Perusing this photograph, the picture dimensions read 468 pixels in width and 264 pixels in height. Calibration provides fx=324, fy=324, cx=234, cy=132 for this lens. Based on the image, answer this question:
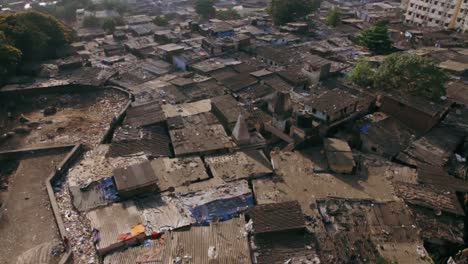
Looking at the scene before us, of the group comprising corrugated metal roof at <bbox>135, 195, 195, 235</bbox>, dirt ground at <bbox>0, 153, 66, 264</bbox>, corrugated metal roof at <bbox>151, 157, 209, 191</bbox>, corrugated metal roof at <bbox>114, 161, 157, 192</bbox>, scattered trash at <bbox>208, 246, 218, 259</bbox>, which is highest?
corrugated metal roof at <bbox>114, 161, 157, 192</bbox>

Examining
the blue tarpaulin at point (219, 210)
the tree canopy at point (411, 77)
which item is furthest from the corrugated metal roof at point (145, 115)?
the tree canopy at point (411, 77)

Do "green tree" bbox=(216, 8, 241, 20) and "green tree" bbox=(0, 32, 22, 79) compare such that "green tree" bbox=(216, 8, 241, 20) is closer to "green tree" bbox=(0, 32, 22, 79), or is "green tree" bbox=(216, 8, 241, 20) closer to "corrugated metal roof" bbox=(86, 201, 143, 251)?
"green tree" bbox=(0, 32, 22, 79)

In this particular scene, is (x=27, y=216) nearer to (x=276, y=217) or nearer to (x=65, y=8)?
(x=276, y=217)

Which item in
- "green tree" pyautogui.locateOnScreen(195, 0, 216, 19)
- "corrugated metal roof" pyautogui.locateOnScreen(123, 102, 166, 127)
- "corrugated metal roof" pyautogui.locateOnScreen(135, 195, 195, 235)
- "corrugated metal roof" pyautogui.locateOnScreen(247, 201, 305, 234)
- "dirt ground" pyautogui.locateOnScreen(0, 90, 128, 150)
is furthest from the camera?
"green tree" pyautogui.locateOnScreen(195, 0, 216, 19)

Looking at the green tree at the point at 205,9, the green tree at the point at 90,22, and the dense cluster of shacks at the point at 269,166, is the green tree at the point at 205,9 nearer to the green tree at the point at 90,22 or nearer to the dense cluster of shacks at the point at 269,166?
the green tree at the point at 90,22

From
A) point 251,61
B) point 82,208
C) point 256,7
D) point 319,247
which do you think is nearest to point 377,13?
point 256,7

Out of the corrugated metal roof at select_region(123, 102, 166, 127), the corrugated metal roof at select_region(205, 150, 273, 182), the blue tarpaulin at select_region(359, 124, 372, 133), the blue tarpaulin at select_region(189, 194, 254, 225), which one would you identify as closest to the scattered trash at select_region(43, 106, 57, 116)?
the corrugated metal roof at select_region(123, 102, 166, 127)
